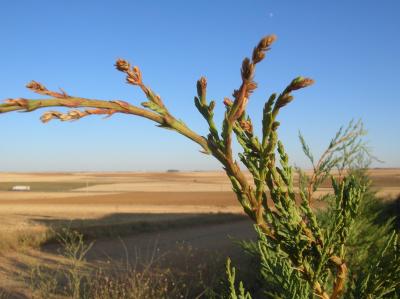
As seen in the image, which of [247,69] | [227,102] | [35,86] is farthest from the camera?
[227,102]

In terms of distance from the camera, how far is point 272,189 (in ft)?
5.04

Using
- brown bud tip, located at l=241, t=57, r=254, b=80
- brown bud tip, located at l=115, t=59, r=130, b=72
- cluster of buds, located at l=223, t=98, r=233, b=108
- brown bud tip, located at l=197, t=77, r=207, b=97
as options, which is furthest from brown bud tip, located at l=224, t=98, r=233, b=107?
brown bud tip, located at l=115, t=59, r=130, b=72

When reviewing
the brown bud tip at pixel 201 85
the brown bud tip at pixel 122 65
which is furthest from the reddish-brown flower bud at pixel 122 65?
the brown bud tip at pixel 201 85

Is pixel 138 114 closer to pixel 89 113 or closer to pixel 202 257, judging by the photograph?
pixel 89 113

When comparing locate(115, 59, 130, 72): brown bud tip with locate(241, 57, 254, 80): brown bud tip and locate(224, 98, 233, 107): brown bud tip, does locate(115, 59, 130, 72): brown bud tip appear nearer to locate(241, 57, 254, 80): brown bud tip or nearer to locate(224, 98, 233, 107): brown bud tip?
locate(241, 57, 254, 80): brown bud tip

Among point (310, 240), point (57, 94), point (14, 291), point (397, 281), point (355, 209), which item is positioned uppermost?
point (57, 94)

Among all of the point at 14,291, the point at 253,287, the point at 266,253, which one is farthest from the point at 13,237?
the point at 266,253

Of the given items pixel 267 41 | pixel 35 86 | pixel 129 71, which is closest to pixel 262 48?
pixel 267 41

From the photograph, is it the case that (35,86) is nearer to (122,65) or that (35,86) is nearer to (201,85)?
(122,65)

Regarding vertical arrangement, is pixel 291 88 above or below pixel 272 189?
above

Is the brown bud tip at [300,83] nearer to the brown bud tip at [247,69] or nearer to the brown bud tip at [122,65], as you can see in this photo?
the brown bud tip at [247,69]

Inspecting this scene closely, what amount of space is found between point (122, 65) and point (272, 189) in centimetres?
67

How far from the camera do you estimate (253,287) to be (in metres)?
10.0

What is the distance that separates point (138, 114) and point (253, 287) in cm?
949
